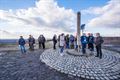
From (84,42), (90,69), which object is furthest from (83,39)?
(90,69)

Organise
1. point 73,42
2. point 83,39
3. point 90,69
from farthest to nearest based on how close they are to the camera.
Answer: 1. point 73,42
2. point 83,39
3. point 90,69

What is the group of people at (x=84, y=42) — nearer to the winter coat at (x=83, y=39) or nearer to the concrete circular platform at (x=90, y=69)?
the winter coat at (x=83, y=39)

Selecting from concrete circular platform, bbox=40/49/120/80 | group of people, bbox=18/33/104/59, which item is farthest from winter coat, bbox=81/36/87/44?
concrete circular platform, bbox=40/49/120/80

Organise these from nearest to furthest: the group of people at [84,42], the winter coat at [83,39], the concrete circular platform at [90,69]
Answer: the concrete circular platform at [90,69] < the group of people at [84,42] < the winter coat at [83,39]

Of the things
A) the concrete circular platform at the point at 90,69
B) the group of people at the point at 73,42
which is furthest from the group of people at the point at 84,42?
the concrete circular platform at the point at 90,69

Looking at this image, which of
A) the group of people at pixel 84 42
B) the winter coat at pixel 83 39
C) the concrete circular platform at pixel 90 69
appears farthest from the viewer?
the winter coat at pixel 83 39

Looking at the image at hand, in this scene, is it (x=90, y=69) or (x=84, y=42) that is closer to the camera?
(x=90, y=69)

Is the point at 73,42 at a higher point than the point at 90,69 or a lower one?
higher

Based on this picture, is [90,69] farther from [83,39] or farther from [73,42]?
[73,42]

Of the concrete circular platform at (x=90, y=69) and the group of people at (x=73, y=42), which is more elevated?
the group of people at (x=73, y=42)

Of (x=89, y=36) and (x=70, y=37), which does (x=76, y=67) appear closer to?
(x=89, y=36)

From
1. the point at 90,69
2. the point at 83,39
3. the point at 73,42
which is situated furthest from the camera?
the point at 73,42

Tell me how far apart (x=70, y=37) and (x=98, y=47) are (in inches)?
220

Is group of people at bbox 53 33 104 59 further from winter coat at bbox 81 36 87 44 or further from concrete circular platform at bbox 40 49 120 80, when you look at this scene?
concrete circular platform at bbox 40 49 120 80
